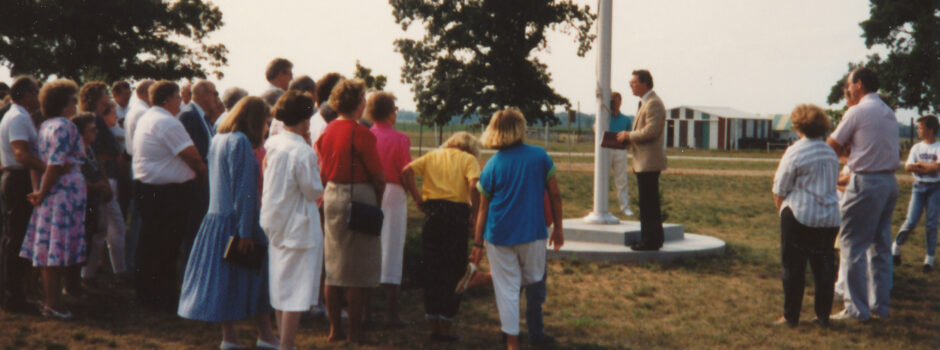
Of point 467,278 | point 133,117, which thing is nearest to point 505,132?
point 467,278

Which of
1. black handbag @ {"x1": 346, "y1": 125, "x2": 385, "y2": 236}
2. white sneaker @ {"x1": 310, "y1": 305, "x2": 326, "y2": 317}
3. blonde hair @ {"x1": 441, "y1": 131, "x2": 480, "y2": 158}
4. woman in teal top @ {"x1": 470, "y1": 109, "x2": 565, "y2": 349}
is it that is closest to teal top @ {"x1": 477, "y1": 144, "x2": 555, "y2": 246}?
woman in teal top @ {"x1": 470, "y1": 109, "x2": 565, "y2": 349}

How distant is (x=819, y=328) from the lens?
6344mm

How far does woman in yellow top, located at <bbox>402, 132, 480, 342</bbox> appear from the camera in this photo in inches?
228

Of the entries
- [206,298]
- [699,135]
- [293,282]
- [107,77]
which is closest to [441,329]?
[293,282]

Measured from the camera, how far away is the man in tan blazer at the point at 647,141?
8.48 metres

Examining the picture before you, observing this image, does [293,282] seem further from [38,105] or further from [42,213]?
[38,105]

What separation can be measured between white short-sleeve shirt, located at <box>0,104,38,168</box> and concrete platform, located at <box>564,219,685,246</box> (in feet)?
17.9

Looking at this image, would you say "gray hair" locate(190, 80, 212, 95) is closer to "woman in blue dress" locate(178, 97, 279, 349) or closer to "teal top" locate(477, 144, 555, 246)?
"woman in blue dress" locate(178, 97, 279, 349)

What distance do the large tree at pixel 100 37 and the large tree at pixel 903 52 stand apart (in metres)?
34.7

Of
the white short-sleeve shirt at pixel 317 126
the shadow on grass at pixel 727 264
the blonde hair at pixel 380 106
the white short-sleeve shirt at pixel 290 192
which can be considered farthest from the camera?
the shadow on grass at pixel 727 264

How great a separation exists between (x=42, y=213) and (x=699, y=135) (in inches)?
2270

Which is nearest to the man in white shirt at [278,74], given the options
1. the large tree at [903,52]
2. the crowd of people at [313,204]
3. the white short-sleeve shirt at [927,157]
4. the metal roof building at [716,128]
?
the crowd of people at [313,204]

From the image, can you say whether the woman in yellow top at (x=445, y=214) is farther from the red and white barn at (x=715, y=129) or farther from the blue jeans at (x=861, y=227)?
the red and white barn at (x=715, y=129)

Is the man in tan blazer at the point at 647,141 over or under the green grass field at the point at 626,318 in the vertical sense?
over
